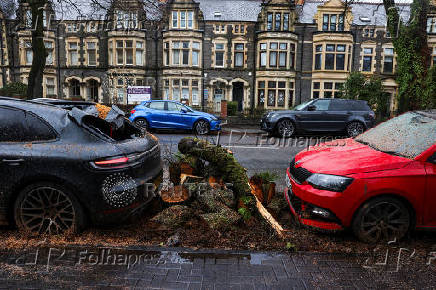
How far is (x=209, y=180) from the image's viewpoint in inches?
207

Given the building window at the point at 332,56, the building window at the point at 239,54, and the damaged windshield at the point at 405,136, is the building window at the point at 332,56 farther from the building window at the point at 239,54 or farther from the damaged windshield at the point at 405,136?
the damaged windshield at the point at 405,136

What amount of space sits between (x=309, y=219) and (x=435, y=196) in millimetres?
1453

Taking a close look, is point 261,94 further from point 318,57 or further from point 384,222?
point 384,222

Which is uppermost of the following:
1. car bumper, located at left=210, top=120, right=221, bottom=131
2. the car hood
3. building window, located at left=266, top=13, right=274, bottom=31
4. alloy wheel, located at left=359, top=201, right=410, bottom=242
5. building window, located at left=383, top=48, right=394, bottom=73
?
building window, located at left=266, top=13, right=274, bottom=31

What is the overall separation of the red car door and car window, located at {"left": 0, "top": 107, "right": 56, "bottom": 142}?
4371mm

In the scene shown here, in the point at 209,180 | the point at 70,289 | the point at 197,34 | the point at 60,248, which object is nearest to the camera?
the point at 70,289

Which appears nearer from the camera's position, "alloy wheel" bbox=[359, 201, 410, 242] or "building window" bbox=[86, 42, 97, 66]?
"alloy wheel" bbox=[359, 201, 410, 242]

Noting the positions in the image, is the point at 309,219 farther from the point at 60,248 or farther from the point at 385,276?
the point at 60,248

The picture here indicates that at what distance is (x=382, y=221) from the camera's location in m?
3.91

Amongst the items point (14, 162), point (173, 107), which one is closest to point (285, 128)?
point (173, 107)

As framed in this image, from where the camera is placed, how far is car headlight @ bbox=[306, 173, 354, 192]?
386cm

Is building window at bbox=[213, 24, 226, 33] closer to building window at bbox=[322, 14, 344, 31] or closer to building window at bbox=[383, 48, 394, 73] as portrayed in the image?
building window at bbox=[322, 14, 344, 31]

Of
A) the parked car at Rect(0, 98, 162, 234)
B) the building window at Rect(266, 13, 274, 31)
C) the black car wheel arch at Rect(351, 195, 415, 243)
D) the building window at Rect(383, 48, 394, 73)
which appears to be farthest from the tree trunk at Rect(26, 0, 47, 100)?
the building window at Rect(383, 48, 394, 73)

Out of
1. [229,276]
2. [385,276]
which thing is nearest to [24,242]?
[229,276]
